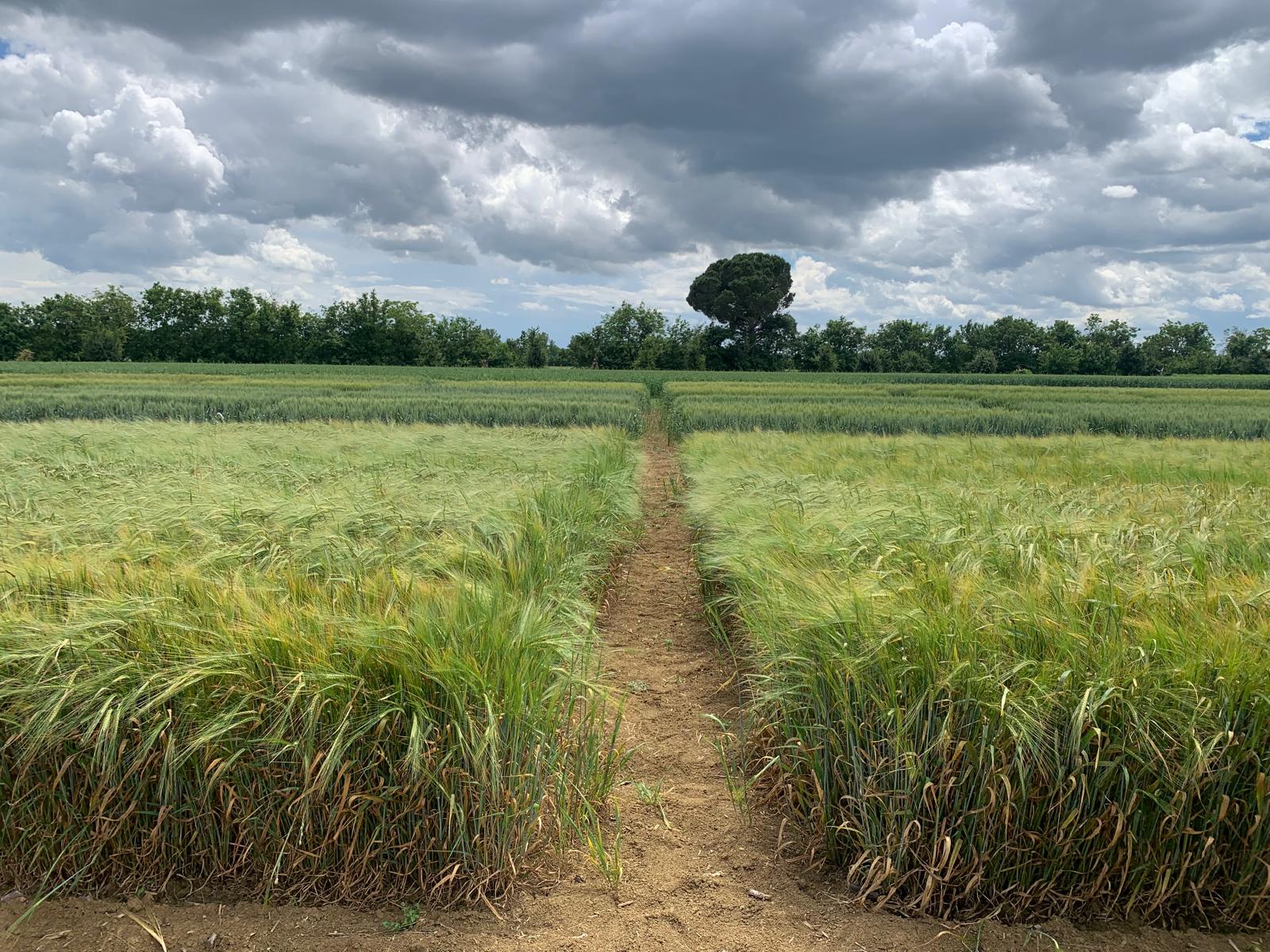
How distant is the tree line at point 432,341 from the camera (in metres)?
74.4

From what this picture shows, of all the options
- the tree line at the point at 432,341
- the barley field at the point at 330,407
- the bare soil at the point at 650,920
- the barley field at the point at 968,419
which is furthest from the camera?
the tree line at the point at 432,341

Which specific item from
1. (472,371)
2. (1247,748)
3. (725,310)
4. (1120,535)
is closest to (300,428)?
(1120,535)

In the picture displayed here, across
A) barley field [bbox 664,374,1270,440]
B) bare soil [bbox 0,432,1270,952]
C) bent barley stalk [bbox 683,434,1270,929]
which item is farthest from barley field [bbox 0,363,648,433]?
bare soil [bbox 0,432,1270,952]

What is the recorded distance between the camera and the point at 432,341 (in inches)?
3024

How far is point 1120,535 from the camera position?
4.16 m

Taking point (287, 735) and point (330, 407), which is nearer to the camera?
point (287, 735)

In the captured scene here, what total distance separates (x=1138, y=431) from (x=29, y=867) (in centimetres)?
2201

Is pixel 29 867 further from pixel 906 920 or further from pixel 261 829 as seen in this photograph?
pixel 906 920

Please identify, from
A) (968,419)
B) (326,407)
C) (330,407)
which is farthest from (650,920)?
(326,407)

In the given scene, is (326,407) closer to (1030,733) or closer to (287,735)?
(287,735)

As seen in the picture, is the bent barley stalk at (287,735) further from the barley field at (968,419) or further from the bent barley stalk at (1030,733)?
the barley field at (968,419)

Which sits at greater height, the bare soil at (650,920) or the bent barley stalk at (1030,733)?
the bent barley stalk at (1030,733)

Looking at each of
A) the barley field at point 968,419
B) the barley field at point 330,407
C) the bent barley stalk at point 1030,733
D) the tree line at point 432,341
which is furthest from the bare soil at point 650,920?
the tree line at point 432,341

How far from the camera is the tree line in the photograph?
74.4m
